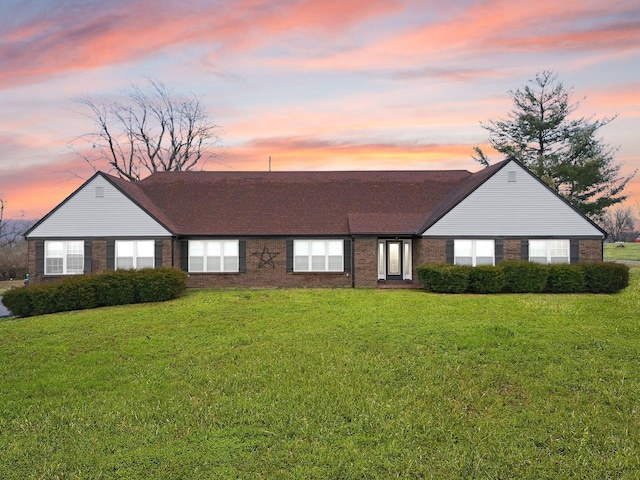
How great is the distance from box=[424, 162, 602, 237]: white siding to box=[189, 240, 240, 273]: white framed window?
9.64 meters

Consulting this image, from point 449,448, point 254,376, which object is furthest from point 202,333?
point 449,448

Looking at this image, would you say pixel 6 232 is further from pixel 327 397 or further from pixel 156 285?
pixel 327 397

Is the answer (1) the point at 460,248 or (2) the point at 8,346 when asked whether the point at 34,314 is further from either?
(1) the point at 460,248

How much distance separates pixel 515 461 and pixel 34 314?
1794 centimetres

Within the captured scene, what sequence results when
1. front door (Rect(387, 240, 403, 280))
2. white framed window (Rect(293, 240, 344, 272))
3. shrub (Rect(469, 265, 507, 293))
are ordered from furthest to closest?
1. front door (Rect(387, 240, 403, 280))
2. white framed window (Rect(293, 240, 344, 272))
3. shrub (Rect(469, 265, 507, 293))

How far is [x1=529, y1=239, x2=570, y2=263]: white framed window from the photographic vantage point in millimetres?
24281

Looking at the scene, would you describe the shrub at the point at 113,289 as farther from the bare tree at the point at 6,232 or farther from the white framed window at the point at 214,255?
the bare tree at the point at 6,232

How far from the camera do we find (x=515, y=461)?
671 centimetres

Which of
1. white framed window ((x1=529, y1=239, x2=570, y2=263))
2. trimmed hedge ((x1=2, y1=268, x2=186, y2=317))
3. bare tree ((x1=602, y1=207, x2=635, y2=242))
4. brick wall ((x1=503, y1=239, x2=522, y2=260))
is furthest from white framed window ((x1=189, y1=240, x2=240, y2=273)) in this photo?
bare tree ((x1=602, y1=207, x2=635, y2=242))

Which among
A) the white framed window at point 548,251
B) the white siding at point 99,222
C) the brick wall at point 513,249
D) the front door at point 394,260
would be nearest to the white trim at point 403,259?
the front door at point 394,260

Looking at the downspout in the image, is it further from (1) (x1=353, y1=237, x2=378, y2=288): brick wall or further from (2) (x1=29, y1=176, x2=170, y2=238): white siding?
(2) (x1=29, y1=176, x2=170, y2=238): white siding

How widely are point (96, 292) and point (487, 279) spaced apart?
51.1 feet

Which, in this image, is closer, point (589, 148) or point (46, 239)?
point (46, 239)

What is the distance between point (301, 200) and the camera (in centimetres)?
Result: 2775
